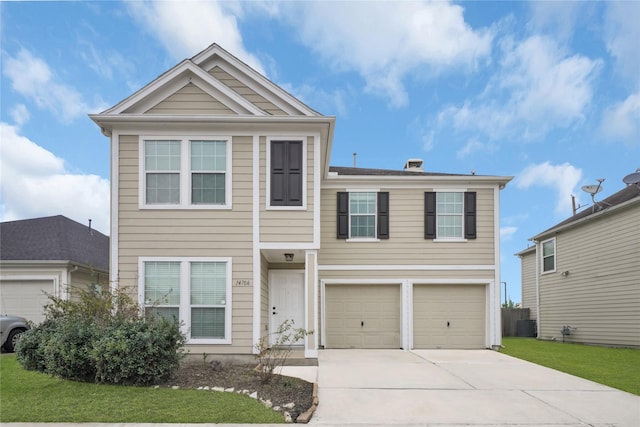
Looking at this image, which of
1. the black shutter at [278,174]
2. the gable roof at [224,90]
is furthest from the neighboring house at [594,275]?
the gable roof at [224,90]

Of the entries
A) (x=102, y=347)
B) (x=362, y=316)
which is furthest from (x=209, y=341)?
(x=362, y=316)

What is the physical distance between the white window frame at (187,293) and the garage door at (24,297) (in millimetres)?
6742

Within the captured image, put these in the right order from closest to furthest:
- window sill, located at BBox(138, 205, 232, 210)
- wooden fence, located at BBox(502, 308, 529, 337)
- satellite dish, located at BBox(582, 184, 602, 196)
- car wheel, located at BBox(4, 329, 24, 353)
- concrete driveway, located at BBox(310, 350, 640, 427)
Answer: concrete driveway, located at BBox(310, 350, 640, 427) → window sill, located at BBox(138, 205, 232, 210) → car wheel, located at BBox(4, 329, 24, 353) → satellite dish, located at BBox(582, 184, 602, 196) → wooden fence, located at BBox(502, 308, 529, 337)

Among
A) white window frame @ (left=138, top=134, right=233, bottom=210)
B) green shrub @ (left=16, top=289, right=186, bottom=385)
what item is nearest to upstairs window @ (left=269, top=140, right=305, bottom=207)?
white window frame @ (left=138, top=134, right=233, bottom=210)

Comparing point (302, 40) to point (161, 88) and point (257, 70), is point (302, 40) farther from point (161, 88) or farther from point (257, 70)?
point (161, 88)

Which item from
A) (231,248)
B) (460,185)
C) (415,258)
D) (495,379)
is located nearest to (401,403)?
(495,379)

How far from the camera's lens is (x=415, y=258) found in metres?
14.7

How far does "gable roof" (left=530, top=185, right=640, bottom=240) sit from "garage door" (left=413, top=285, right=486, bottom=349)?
4807mm

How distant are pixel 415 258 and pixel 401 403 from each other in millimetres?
7710

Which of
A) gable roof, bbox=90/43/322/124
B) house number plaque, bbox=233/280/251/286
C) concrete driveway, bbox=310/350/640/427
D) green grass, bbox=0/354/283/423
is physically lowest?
concrete driveway, bbox=310/350/640/427

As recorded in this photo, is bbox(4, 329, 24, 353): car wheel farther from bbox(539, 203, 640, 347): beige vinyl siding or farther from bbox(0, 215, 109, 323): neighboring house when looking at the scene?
bbox(539, 203, 640, 347): beige vinyl siding

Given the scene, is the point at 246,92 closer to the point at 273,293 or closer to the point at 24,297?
the point at 273,293

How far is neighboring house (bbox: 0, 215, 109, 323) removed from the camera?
15656 mm

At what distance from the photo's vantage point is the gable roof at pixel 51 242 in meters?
16.0
